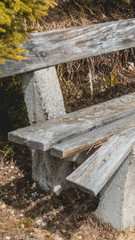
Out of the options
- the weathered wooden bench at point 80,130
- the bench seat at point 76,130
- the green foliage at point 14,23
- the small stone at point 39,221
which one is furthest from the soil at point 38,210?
the green foliage at point 14,23

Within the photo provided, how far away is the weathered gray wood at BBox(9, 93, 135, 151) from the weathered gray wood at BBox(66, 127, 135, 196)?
290 millimetres

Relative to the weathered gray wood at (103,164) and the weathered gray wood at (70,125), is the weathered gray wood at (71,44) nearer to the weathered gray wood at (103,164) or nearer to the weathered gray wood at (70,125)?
the weathered gray wood at (70,125)

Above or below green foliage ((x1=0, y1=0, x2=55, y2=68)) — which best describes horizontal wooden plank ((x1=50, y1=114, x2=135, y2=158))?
below

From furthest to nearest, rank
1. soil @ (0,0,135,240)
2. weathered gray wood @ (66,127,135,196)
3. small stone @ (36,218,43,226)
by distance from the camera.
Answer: small stone @ (36,218,43,226) → soil @ (0,0,135,240) → weathered gray wood @ (66,127,135,196)

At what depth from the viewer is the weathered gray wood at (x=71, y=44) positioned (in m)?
2.82

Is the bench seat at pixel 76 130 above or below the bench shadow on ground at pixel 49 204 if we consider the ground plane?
above

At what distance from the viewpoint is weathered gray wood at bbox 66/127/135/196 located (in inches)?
74.8

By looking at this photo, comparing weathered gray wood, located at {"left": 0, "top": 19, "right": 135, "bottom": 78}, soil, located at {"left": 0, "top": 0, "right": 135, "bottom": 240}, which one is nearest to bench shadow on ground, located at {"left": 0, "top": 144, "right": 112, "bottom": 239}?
soil, located at {"left": 0, "top": 0, "right": 135, "bottom": 240}

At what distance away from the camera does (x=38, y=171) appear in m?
3.00

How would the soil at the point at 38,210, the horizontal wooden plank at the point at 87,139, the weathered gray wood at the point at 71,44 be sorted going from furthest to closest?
the weathered gray wood at the point at 71,44
the soil at the point at 38,210
the horizontal wooden plank at the point at 87,139

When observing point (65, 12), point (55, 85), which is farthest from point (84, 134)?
point (65, 12)

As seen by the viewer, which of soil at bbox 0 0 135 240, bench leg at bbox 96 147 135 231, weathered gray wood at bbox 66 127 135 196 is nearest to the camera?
weathered gray wood at bbox 66 127 135 196

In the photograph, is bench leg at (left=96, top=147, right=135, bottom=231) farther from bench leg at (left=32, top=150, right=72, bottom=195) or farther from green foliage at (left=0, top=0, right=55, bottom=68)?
green foliage at (left=0, top=0, right=55, bottom=68)

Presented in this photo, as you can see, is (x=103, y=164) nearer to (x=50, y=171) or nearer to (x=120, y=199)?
(x=120, y=199)
